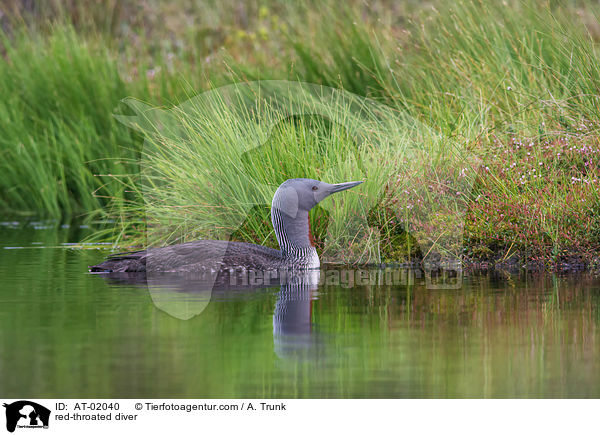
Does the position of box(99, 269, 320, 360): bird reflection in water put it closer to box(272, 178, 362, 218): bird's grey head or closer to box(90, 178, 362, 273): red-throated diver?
box(90, 178, 362, 273): red-throated diver

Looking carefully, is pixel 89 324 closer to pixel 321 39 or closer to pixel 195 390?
pixel 195 390

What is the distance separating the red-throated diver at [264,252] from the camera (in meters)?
9.07

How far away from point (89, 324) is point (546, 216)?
453cm

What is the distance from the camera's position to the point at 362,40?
1393 centimetres

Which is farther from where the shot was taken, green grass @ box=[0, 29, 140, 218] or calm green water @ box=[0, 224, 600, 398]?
green grass @ box=[0, 29, 140, 218]

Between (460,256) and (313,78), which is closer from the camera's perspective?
(460,256)

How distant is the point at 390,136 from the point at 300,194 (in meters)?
2.23
